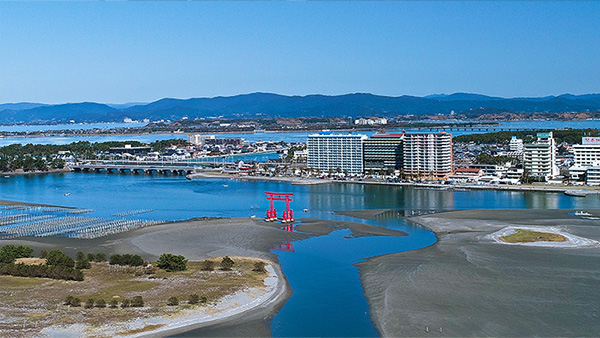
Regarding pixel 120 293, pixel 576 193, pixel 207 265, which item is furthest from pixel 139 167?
pixel 120 293

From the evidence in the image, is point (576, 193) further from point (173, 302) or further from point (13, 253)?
point (13, 253)

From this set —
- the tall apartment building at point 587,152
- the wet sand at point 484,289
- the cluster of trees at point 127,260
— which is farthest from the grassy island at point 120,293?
the tall apartment building at point 587,152

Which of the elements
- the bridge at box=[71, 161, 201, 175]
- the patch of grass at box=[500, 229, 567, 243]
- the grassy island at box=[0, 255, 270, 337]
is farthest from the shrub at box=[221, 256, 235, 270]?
the bridge at box=[71, 161, 201, 175]

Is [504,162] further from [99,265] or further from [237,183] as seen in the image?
[99,265]

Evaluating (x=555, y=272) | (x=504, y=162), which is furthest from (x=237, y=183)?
(x=555, y=272)

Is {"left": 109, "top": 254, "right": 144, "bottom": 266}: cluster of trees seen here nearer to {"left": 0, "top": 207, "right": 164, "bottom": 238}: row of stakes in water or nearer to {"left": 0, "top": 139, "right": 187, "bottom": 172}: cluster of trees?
{"left": 0, "top": 207, "right": 164, "bottom": 238}: row of stakes in water
